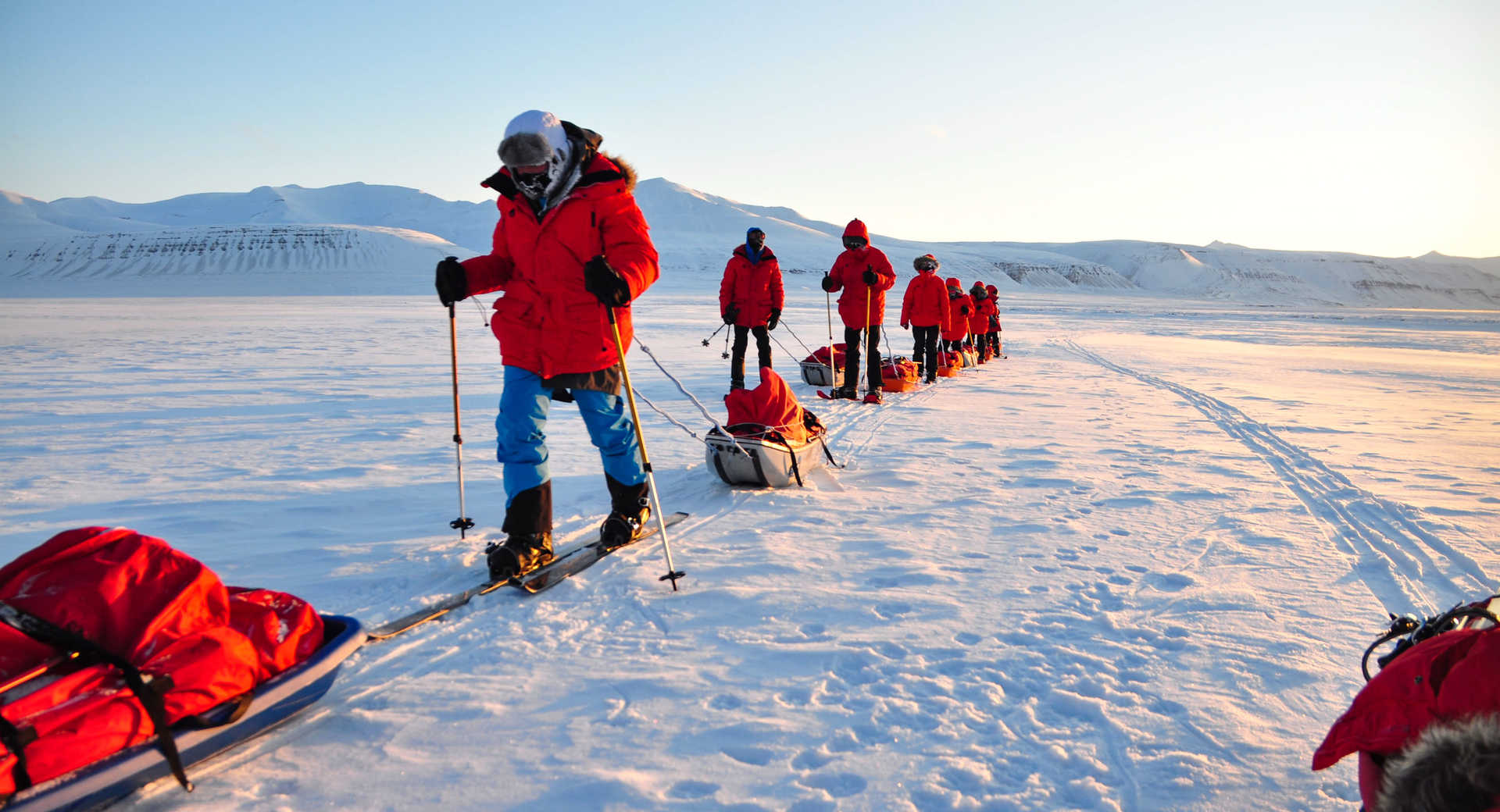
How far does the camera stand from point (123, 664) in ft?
6.51

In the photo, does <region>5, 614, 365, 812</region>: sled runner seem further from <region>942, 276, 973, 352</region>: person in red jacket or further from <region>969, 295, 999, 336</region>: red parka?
<region>969, 295, 999, 336</region>: red parka

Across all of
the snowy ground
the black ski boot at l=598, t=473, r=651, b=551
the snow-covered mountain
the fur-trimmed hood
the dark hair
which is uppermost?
the snow-covered mountain

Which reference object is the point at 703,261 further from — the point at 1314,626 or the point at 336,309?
the point at 1314,626

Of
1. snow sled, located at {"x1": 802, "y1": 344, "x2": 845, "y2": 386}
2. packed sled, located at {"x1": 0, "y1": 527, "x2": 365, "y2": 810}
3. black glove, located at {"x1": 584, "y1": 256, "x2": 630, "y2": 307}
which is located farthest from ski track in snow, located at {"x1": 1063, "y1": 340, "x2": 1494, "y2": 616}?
snow sled, located at {"x1": 802, "y1": 344, "x2": 845, "y2": 386}

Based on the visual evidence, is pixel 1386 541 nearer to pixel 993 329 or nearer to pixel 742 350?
pixel 742 350

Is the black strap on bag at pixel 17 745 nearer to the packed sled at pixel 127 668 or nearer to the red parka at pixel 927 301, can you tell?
the packed sled at pixel 127 668

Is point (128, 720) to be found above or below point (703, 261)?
below

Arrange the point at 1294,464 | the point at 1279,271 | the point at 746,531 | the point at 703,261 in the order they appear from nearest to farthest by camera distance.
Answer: the point at 746,531 → the point at 1294,464 → the point at 703,261 → the point at 1279,271

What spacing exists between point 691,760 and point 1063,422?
7281mm

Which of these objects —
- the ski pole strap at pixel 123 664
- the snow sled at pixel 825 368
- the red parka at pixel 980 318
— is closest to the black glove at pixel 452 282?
the ski pole strap at pixel 123 664

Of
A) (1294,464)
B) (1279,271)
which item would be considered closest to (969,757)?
(1294,464)

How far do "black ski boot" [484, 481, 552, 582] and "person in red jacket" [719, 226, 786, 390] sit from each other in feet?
19.9

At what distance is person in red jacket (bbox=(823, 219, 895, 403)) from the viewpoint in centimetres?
952

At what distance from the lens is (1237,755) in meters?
2.32
